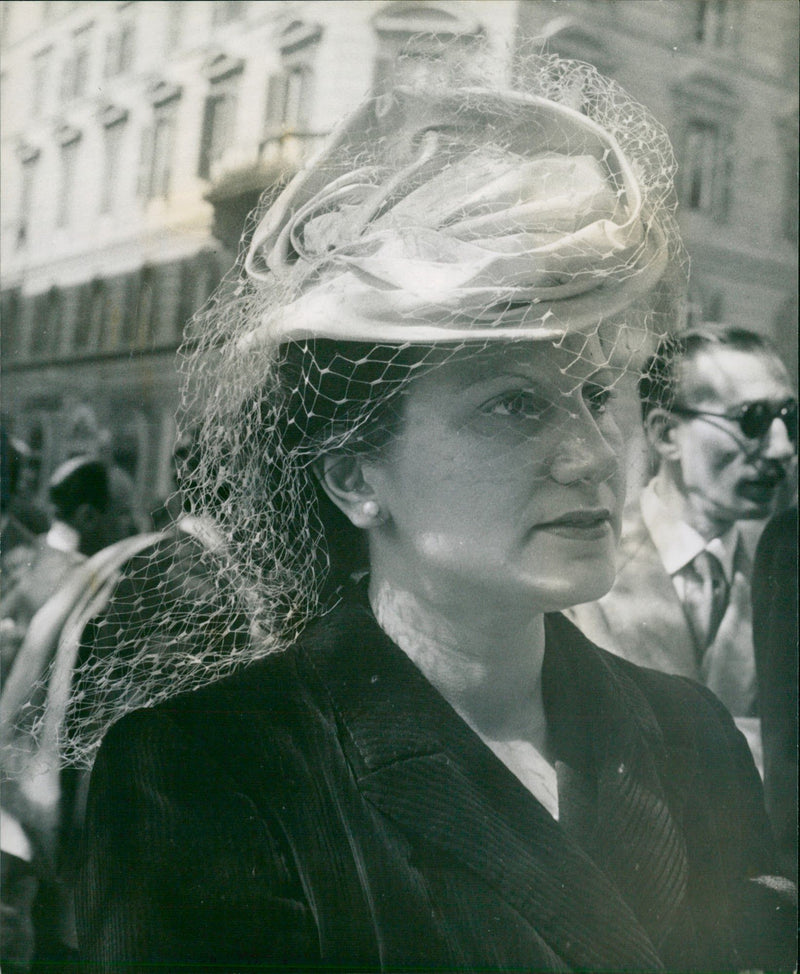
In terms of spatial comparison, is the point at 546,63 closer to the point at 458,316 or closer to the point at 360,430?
the point at 458,316

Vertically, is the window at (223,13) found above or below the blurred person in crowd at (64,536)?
above

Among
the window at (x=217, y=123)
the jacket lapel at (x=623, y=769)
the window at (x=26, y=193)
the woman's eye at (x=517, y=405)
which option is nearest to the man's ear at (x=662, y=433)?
the woman's eye at (x=517, y=405)

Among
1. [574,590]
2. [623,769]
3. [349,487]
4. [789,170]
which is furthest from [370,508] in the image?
[789,170]

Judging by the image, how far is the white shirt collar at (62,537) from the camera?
2.03 meters

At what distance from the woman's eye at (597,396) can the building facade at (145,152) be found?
2.45 ft

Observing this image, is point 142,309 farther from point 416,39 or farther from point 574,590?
point 574,590

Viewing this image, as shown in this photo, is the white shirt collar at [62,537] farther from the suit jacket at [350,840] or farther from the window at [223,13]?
the window at [223,13]

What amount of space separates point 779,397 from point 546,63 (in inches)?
42.3

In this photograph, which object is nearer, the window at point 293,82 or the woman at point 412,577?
the woman at point 412,577

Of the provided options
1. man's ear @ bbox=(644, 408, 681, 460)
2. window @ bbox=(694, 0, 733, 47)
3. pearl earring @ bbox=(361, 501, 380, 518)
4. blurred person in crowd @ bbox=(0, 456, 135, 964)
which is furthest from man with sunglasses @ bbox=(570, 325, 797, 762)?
blurred person in crowd @ bbox=(0, 456, 135, 964)

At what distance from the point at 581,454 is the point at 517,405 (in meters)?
0.19

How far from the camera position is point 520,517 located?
2055 millimetres

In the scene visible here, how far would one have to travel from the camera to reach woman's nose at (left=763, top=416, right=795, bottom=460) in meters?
2.58

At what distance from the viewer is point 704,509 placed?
99.6 inches
